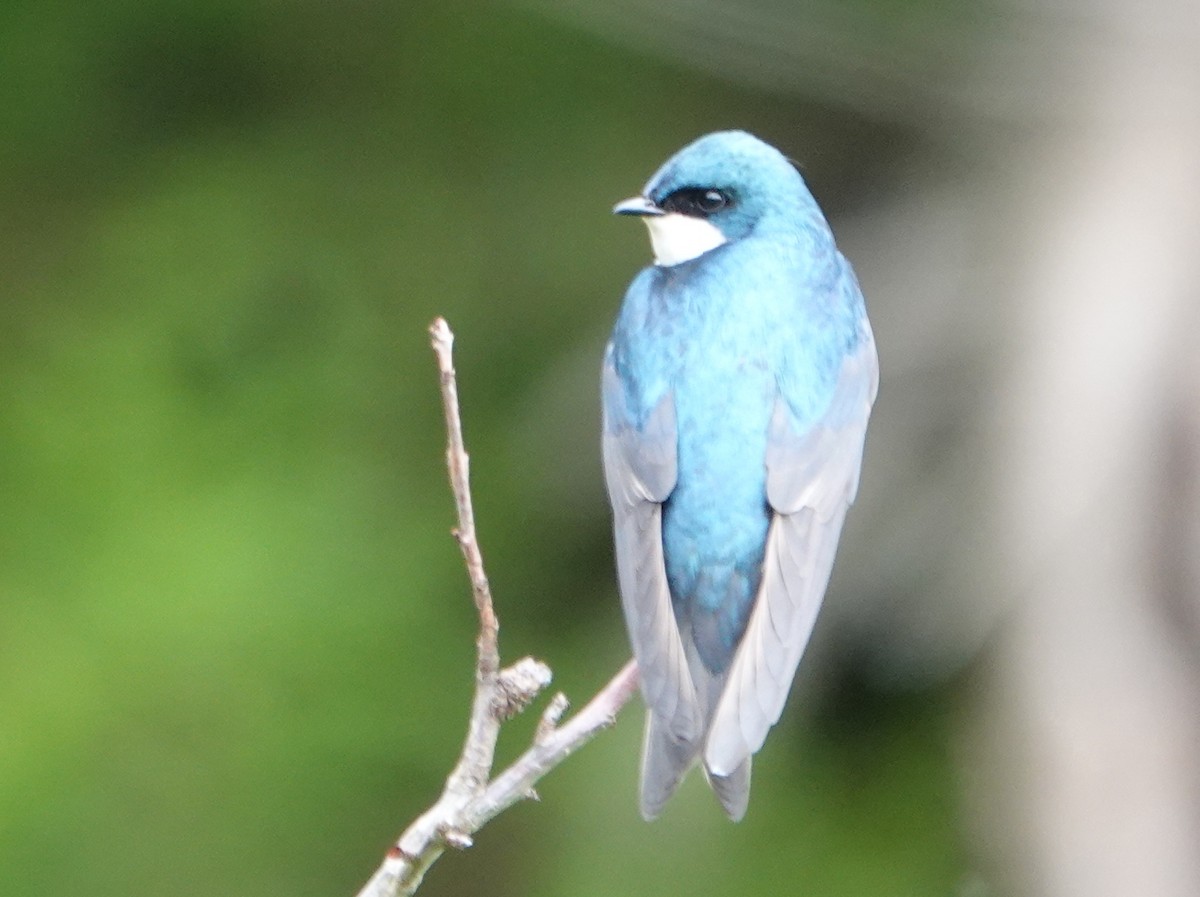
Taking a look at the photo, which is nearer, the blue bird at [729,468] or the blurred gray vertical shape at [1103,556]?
the blue bird at [729,468]

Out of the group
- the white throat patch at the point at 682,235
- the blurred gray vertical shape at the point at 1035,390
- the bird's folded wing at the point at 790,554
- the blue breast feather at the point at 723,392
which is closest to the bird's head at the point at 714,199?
the white throat patch at the point at 682,235

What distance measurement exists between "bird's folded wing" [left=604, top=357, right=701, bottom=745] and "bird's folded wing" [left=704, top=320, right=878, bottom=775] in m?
0.04

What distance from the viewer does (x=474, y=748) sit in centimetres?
133

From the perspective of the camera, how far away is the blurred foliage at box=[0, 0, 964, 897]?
2.88 meters

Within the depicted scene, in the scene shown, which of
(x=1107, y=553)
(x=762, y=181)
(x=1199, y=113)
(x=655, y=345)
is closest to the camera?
(x=655, y=345)

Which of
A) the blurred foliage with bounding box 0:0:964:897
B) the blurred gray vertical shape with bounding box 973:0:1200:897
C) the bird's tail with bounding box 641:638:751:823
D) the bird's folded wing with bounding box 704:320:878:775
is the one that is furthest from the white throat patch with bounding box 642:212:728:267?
the blurred foliage with bounding box 0:0:964:897

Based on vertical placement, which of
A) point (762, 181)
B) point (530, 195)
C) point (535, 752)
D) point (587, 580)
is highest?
point (530, 195)

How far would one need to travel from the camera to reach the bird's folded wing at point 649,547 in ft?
5.39

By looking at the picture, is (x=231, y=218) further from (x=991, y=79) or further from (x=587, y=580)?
(x=991, y=79)

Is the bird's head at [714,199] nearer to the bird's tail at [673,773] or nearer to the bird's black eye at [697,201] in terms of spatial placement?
the bird's black eye at [697,201]

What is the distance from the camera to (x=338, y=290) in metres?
3.14

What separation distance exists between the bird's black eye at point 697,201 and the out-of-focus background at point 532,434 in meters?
0.88

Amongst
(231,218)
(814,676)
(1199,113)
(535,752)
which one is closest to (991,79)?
(1199,113)

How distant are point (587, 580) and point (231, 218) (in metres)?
0.92
